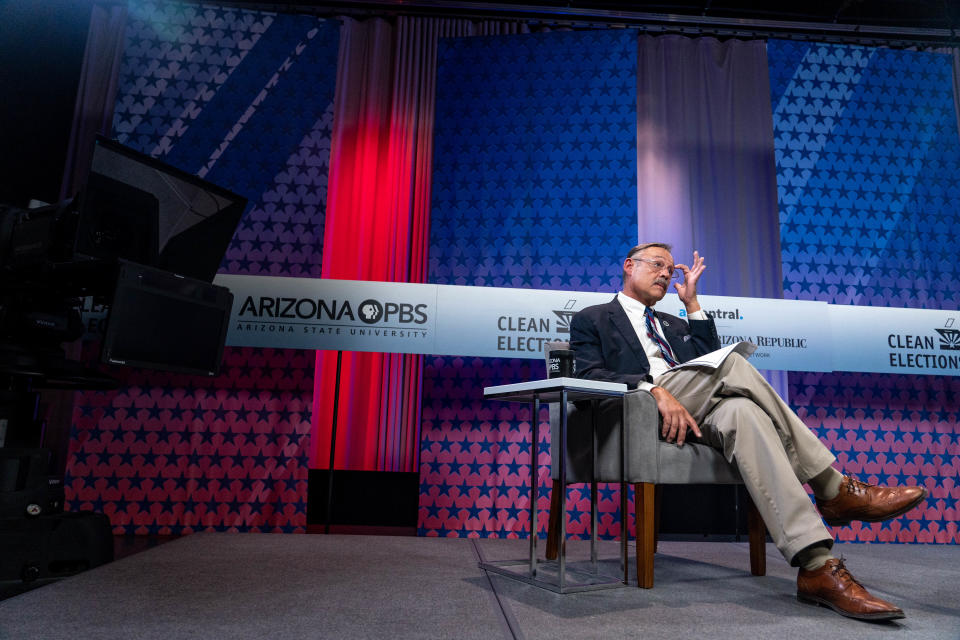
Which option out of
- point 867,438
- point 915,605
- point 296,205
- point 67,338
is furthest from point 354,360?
point 867,438

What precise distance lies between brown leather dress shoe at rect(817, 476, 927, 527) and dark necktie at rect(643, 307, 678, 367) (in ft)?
2.54

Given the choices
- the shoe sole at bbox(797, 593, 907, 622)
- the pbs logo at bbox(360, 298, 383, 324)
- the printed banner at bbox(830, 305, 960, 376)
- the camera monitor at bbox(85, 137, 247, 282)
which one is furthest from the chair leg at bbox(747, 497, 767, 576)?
the camera monitor at bbox(85, 137, 247, 282)

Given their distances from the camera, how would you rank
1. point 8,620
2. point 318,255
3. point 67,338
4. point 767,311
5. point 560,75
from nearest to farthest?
point 8,620 < point 67,338 < point 767,311 < point 318,255 < point 560,75

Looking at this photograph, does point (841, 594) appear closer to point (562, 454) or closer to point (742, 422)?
point (742, 422)

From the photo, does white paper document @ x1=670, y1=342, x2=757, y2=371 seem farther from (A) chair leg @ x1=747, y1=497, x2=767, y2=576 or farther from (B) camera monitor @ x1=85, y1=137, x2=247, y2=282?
(B) camera monitor @ x1=85, y1=137, x2=247, y2=282

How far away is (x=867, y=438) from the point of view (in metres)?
4.17

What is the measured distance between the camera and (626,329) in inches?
99.5

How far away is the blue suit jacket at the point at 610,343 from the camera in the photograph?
2.45m

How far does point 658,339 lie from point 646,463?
67 cm

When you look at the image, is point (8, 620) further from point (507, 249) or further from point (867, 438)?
point (867, 438)

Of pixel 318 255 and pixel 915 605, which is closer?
pixel 915 605

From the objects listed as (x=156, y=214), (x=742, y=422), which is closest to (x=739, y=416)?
(x=742, y=422)

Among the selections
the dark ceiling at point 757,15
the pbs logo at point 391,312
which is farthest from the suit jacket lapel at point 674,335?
the dark ceiling at point 757,15

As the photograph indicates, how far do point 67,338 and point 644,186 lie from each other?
3.43 m
